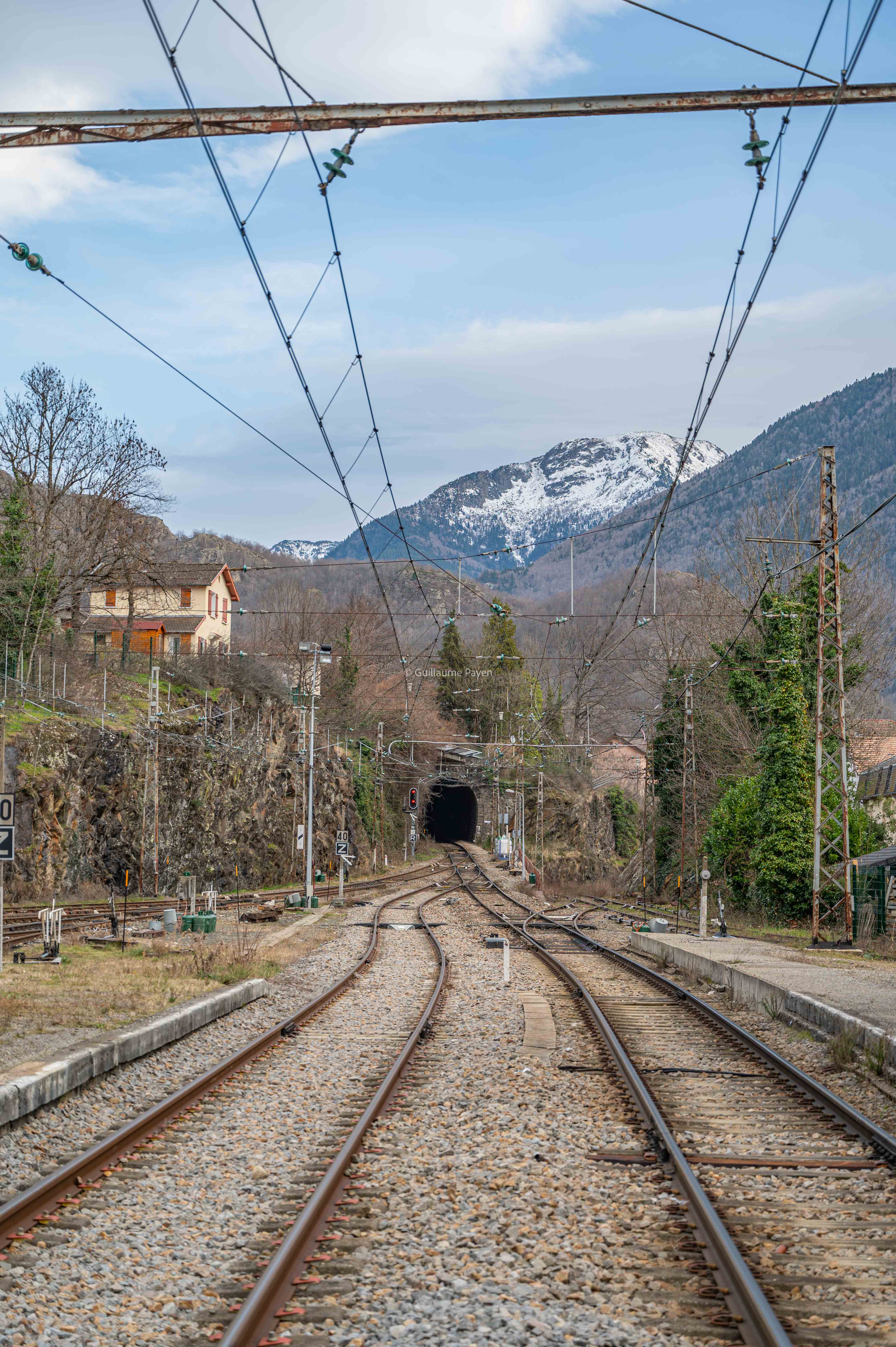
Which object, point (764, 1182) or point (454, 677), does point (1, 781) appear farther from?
point (454, 677)

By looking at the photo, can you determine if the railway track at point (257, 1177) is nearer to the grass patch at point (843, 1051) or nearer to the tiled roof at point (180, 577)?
the grass patch at point (843, 1051)

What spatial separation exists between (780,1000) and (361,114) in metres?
12.5

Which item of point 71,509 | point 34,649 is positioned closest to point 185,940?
point 34,649

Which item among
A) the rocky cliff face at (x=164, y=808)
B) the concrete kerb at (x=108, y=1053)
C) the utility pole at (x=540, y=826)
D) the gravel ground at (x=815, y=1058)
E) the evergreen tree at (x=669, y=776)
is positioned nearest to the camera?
the concrete kerb at (x=108, y=1053)

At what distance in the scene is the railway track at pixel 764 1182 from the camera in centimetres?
550

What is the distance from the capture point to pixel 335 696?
240ft

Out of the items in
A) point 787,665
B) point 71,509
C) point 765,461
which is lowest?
point 787,665

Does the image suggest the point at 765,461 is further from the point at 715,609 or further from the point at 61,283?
the point at 61,283

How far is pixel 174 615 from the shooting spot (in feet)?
240

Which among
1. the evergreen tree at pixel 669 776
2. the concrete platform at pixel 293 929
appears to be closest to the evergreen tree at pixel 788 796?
the concrete platform at pixel 293 929

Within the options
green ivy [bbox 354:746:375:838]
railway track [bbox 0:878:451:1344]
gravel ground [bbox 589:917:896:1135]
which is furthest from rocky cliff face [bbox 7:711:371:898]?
railway track [bbox 0:878:451:1344]

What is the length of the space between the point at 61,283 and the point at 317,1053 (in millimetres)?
8849

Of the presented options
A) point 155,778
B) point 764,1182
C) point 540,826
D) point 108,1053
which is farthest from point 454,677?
point 764,1182

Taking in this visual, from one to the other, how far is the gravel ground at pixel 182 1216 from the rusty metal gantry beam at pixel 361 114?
864 cm
